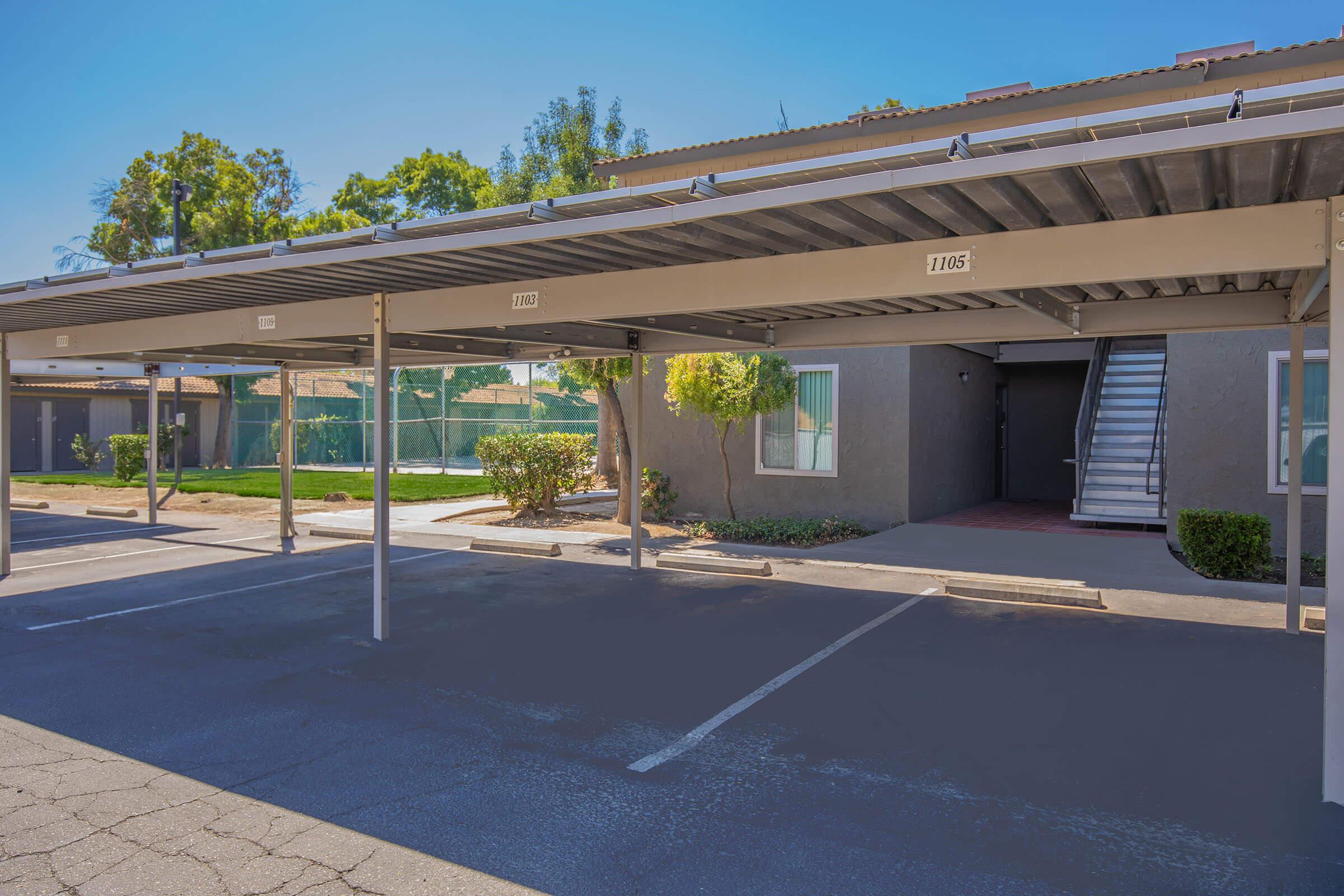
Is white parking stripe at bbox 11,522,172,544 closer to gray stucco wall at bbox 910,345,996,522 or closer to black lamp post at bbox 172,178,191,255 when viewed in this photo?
black lamp post at bbox 172,178,191,255

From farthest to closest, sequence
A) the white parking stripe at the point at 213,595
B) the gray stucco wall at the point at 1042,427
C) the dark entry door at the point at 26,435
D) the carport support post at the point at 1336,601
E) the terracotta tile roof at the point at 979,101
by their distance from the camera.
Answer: the dark entry door at the point at 26,435, the gray stucco wall at the point at 1042,427, the terracotta tile roof at the point at 979,101, the white parking stripe at the point at 213,595, the carport support post at the point at 1336,601

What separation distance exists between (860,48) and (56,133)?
26.5 m

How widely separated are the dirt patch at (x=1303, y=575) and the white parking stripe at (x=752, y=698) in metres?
4.35

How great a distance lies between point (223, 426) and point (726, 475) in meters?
→ 22.0

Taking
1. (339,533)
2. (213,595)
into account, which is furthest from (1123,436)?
(213,595)

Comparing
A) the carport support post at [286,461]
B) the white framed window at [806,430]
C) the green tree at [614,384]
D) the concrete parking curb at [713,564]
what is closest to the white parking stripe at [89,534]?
the carport support post at [286,461]

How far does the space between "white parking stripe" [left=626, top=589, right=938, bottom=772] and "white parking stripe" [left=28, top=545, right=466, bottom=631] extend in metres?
6.25

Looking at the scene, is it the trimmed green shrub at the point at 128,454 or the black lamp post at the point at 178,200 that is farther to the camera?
the trimmed green shrub at the point at 128,454

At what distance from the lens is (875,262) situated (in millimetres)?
5762

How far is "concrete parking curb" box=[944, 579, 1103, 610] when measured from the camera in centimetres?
887

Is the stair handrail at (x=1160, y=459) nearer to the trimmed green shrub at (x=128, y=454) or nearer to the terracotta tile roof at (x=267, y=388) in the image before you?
the terracotta tile roof at (x=267, y=388)

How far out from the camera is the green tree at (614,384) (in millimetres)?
14844

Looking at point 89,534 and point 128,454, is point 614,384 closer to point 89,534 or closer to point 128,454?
point 89,534

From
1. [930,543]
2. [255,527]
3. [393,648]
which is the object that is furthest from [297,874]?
[255,527]
